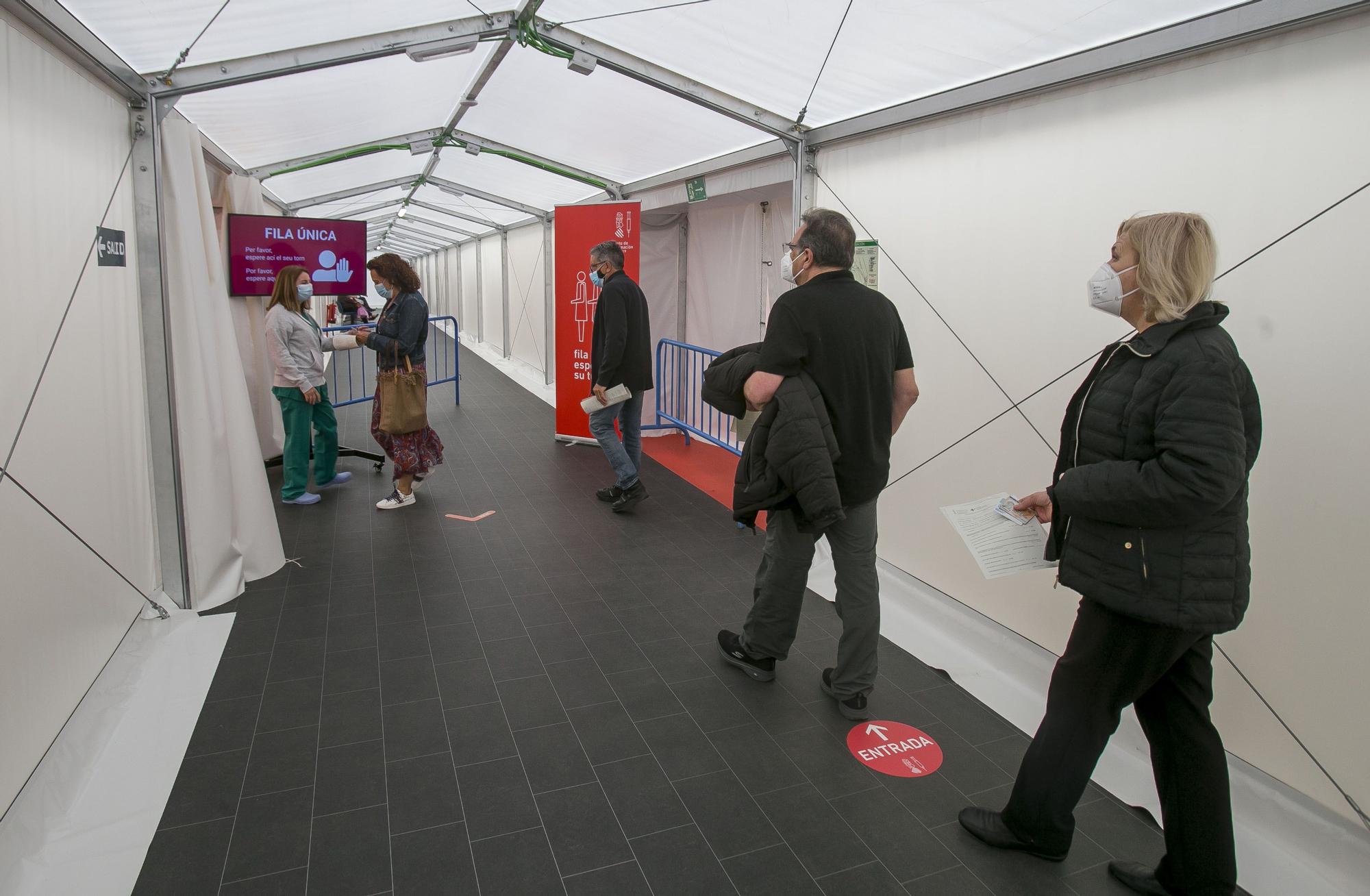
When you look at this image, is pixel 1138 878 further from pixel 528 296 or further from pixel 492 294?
pixel 492 294

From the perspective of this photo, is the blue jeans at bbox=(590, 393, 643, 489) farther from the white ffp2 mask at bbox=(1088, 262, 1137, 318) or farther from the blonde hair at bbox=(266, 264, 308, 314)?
the white ffp2 mask at bbox=(1088, 262, 1137, 318)

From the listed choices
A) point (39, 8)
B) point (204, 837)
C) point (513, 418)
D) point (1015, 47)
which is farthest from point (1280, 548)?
point (513, 418)

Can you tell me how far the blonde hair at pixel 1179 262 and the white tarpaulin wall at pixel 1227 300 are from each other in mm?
766

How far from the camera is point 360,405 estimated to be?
10.3m

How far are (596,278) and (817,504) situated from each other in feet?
11.1

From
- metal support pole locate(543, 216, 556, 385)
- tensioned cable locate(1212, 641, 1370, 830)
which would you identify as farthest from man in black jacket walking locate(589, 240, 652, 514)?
metal support pole locate(543, 216, 556, 385)

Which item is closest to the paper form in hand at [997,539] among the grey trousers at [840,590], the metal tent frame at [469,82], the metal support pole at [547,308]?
the grey trousers at [840,590]

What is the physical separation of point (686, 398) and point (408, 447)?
10.3ft

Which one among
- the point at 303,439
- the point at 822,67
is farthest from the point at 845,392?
the point at 303,439

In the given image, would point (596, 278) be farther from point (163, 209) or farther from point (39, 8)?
point (39, 8)

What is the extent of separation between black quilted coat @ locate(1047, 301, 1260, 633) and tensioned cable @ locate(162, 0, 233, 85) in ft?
11.9

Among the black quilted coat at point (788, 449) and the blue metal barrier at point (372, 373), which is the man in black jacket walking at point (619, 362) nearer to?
the black quilted coat at point (788, 449)

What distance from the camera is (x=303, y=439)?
18.4 ft

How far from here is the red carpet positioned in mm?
6438
